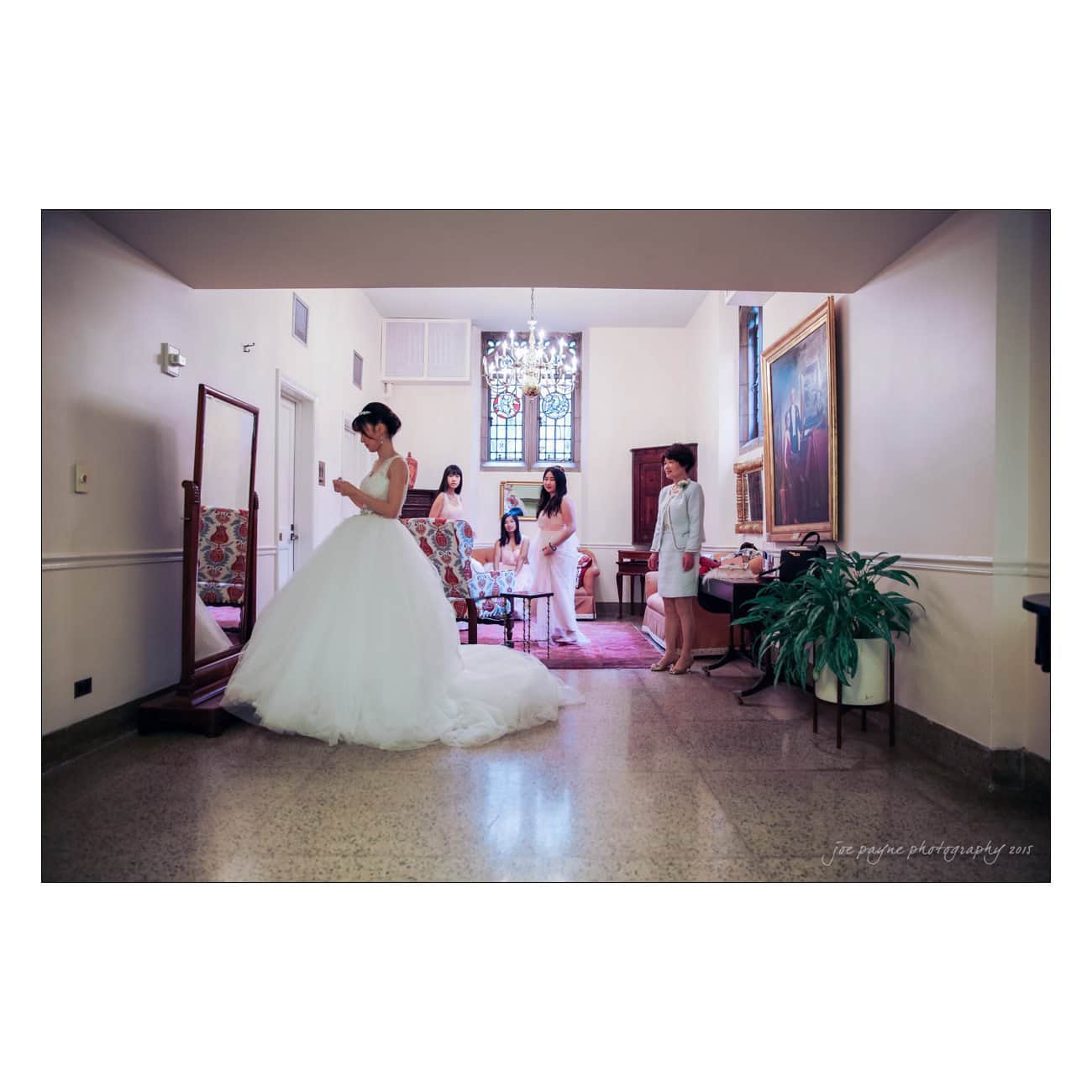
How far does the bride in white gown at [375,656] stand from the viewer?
2.80 meters

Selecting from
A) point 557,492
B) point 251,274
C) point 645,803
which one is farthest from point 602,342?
point 645,803

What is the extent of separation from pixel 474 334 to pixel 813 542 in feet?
20.7

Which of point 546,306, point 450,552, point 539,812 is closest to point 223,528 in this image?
point 450,552

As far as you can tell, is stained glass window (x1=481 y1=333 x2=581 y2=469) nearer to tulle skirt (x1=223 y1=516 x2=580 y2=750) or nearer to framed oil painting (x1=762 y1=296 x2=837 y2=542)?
framed oil painting (x1=762 y1=296 x2=837 y2=542)

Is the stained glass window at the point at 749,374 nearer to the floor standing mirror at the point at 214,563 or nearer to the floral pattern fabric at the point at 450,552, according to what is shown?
the floral pattern fabric at the point at 450,552

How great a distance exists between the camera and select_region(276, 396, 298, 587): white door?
5.23 m

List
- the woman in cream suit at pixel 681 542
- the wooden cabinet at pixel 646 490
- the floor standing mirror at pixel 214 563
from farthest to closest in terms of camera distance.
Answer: the wooden cabinet at pixel 646 490 → the woman in cream suit at pixel 681 542 → the floor standing mirror at pixel 214 563

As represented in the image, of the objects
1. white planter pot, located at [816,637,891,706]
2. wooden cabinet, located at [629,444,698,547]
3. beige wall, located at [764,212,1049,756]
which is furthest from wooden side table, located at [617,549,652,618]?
white planter pot, located at [816,637,891,706]

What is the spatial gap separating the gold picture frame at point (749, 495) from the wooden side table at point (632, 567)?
176 cm

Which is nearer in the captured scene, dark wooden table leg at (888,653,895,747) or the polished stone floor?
the polished stone floor

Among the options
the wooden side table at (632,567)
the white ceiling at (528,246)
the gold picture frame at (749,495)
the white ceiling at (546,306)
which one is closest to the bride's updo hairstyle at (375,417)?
the white ceiling at (528,246)

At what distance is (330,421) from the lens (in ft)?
21.3

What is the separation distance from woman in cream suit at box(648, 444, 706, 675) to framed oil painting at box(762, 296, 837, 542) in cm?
61

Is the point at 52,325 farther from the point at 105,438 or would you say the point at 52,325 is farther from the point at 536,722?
the point at 536,722
